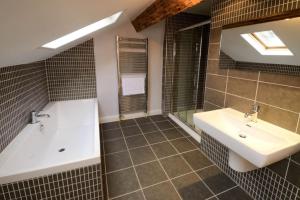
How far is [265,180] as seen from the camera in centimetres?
152

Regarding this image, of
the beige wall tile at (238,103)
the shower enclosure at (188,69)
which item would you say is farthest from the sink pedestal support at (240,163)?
the shower enclosure at (188,69)

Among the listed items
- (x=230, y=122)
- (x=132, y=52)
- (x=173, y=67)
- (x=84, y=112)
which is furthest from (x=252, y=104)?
(x=84, y=112)

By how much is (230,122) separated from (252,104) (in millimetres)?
276

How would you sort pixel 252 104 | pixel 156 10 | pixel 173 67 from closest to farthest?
pixel 252 104, pixel 156 10, pixel 173 67

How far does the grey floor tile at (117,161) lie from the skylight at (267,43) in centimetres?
195

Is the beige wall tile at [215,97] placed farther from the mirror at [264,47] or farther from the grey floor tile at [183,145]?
the grey floor tile at [183,145]

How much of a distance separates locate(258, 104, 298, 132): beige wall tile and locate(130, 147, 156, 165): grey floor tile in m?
1.40

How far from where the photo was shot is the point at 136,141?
2639mm

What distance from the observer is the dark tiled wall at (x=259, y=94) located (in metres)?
1.30

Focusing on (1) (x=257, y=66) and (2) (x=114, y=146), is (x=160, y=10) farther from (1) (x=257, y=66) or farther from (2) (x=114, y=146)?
(2) (x=114, y=146)

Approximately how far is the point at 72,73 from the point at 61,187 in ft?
6.90

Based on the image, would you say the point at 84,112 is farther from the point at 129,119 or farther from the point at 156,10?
the point at 156,10

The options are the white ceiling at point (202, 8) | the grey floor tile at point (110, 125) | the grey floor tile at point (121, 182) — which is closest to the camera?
the grey floor tile at point (121, 182)

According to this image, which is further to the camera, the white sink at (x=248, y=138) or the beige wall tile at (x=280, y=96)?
the beige wall tile at (x=280, y=96)
